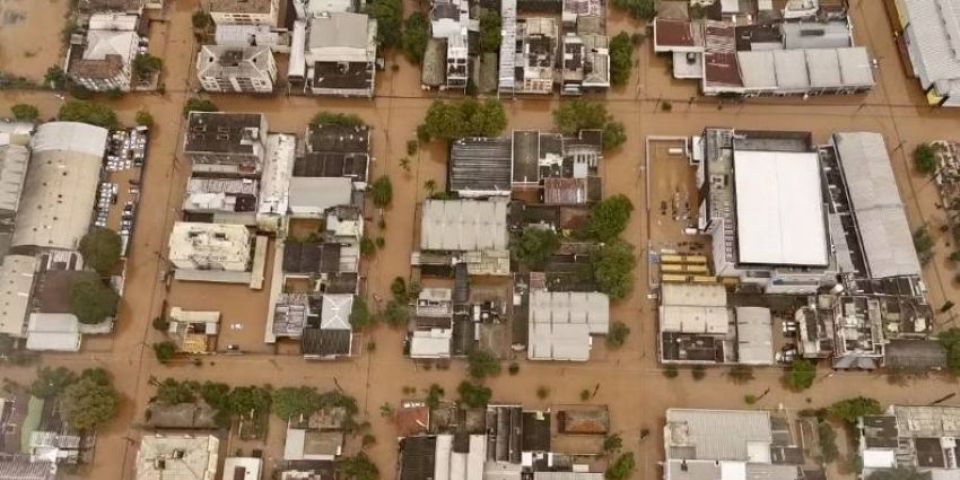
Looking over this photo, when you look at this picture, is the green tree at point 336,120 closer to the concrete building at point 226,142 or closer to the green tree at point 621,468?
the concrete building at point 226,142

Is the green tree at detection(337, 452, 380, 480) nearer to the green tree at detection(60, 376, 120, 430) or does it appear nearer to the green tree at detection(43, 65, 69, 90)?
the green tree at detection(60, 376, 120, 430)

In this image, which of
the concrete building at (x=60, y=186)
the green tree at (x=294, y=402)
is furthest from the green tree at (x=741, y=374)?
the concrete building at (x=60, y=186)

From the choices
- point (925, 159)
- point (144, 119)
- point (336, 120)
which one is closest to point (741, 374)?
point (925, 159)

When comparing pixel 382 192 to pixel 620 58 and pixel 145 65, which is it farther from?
pixel 145 65

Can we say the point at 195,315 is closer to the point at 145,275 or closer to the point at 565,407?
the point at 145,275

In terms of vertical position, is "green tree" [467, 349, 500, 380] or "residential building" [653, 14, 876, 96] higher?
"residential building" [653, 14, 876, 96]

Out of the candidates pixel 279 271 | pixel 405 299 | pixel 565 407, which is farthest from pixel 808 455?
pixel 279 271

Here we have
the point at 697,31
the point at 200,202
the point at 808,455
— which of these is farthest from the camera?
the point at 697,31

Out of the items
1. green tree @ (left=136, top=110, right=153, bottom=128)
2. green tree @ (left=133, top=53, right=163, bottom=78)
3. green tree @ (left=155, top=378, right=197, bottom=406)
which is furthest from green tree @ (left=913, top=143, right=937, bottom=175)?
green tree @ (left=133, top=53, right=163, bottom=78)
